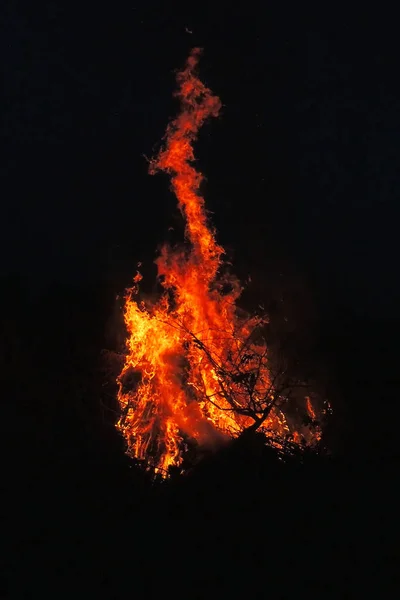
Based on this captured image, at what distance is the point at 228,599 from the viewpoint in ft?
12.4

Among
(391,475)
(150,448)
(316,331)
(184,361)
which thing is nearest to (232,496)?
(391,475)

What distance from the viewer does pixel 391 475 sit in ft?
16.1

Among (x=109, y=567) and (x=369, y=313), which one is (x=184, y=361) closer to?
(x=109, y=567)

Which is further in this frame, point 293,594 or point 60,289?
point 60,289

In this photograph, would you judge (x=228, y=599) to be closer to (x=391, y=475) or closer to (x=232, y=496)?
(x=232, y=496)

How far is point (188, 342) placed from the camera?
323 inches

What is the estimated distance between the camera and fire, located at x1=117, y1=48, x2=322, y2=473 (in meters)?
7.62

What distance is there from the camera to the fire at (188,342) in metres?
7.62

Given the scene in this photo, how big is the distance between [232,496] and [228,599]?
3.38ft

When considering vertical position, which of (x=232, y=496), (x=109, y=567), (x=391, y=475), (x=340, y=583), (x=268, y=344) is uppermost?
(x=268, y=344)

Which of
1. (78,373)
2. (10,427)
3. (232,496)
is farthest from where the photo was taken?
(78,373)

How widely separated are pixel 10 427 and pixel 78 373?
2.21 meters

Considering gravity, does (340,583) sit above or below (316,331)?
below

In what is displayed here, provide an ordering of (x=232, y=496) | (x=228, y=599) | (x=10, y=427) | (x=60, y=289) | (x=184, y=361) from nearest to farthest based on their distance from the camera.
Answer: (x=228, y=599) → (x=232, y=496) → (x=10, y=427) → (x=184, y=361) → (x=60, y=289)
